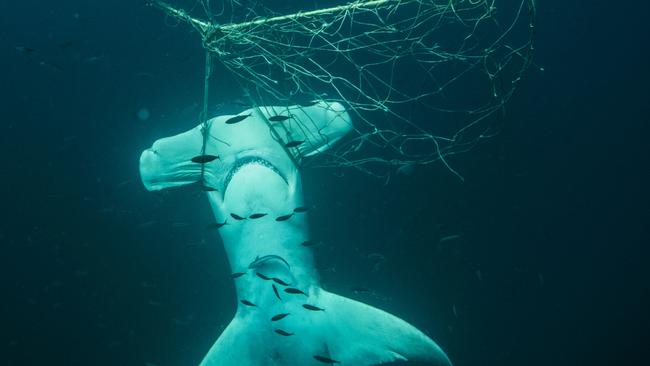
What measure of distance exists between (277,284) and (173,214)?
4.47 metres

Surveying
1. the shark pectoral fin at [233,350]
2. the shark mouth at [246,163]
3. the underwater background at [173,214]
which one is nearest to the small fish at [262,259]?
the shark pectoral fin at [233,350]

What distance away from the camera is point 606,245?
13.4 meters

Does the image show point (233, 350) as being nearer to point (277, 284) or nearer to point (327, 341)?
point (277, 284)

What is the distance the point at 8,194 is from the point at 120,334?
397 centimetres

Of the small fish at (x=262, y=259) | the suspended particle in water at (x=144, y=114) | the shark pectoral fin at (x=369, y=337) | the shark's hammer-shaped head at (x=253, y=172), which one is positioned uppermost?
the suspended particle in water at (x=144, y=114)

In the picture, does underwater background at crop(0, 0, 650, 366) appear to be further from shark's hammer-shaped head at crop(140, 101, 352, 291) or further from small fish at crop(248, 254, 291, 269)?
small fish at crop(248, 254, 291, 269)

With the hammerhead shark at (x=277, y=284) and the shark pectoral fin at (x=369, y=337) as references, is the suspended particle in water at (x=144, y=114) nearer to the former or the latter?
the hammerhead shark at (x=277, y=284)

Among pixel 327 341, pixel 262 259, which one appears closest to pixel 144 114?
pixel 262 259

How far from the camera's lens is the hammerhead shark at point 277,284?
448cm

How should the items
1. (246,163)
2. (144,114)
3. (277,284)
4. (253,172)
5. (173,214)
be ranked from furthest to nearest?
(144,114)
(173,214)
(246,163)
(253,172)
(277,284)

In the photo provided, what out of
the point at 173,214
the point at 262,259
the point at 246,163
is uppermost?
the point at 173,214

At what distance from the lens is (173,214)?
8133mm

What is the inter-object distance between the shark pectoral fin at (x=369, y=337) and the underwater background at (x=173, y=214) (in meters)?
2.57

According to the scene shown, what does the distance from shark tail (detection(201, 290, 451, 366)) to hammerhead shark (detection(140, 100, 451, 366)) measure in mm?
11
